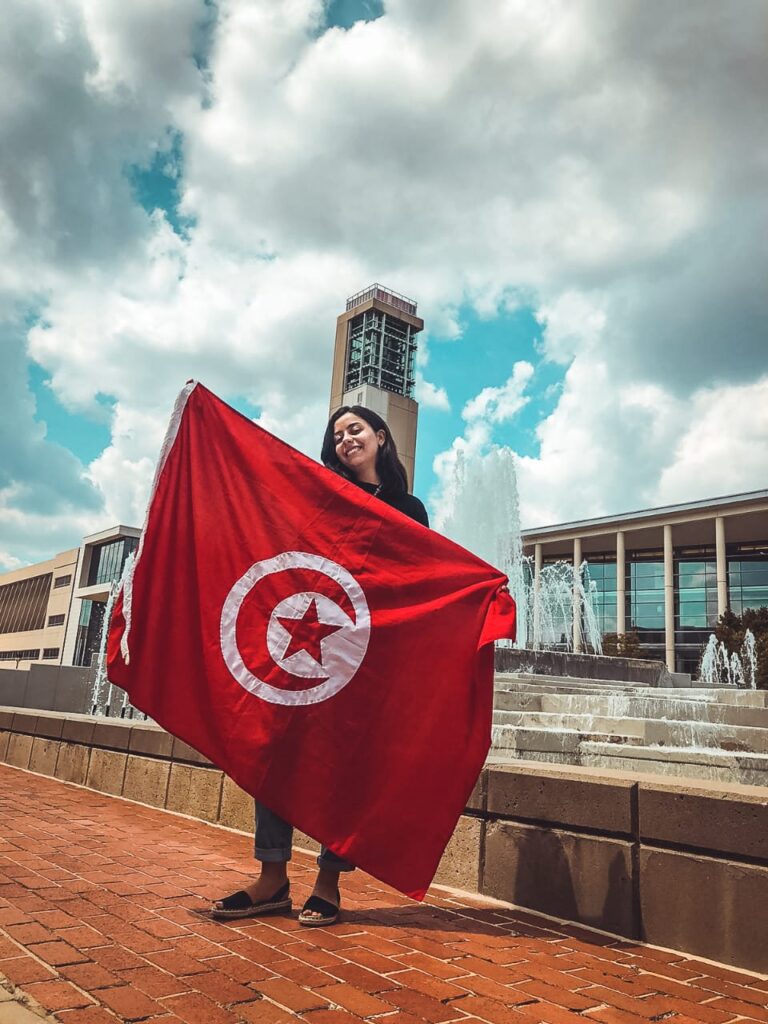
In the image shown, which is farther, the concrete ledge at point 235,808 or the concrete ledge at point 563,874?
the concrete ledge at point 235,808

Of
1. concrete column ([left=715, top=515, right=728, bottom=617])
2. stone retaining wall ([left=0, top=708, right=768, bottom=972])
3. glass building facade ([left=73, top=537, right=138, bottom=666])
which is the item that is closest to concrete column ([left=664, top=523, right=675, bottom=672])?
concrete column ([left=715, top=515, right=728, bottom=617])

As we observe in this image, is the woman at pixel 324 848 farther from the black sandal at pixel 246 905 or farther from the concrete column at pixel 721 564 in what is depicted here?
the concrete column at pixel 721 564

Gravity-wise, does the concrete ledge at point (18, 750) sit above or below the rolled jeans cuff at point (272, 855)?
below

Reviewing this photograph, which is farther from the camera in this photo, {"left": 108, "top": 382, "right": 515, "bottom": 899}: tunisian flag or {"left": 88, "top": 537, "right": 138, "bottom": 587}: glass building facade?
{"left": 88, "top": 537, "right": 138, "bottom": 587}: glass building facade

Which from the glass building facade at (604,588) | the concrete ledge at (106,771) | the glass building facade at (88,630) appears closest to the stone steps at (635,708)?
the concrete ledge at (106,771)

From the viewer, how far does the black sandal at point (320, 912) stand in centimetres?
327

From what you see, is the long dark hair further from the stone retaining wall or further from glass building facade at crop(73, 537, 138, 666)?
glass building facade at crop(73, 537, 138, 666)

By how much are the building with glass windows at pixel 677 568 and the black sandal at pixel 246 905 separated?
2074 inches

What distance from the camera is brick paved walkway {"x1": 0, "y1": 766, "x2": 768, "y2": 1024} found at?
2.38m

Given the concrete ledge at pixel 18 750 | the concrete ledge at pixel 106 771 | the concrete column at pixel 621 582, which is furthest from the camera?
the concrete column at pixel 621 582

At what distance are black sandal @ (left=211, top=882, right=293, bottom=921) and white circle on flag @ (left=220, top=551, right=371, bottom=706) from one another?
31.7 inches

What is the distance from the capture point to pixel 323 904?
3.34m

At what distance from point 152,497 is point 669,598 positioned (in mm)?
57379

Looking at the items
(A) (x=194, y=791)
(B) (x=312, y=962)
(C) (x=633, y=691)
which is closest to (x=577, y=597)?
(C) (x=633, y=691)
